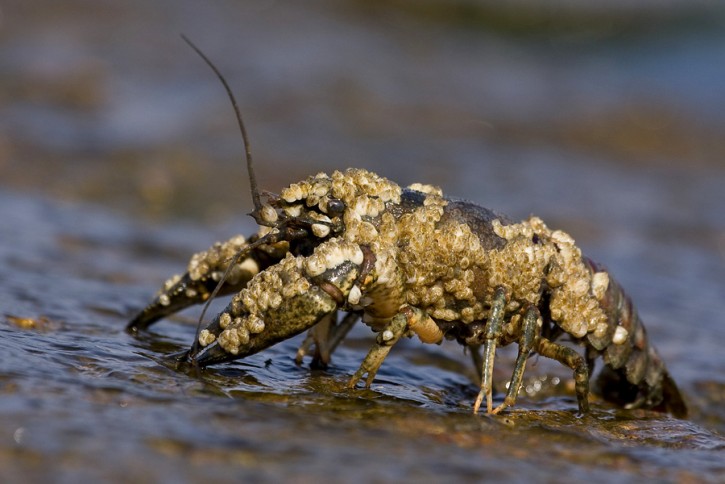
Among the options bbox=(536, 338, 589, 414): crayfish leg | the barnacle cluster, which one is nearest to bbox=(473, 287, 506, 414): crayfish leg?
the barnacle cluster

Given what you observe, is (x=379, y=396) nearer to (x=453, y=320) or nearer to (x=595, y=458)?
(x=453, y=320)

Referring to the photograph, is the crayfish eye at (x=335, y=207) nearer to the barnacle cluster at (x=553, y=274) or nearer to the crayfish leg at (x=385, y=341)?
the crayfish leg at (x=385, y=341)

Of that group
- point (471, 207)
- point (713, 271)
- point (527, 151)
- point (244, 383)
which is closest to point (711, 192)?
point (527, 151)

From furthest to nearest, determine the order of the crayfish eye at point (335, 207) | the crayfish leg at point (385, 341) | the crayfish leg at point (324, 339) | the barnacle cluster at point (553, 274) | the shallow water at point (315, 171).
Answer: the crayfish leg at point (324, 339) < the barnacle cluster at point (553, 274) < the crayfish eye at point (335, 207) < the crayfish leg at point (385, 341) < the shallow water at point (315, 171)

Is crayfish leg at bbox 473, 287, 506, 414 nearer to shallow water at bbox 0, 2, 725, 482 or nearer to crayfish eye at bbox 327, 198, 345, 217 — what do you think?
shallow water at bbox 0, 2, 725, 482

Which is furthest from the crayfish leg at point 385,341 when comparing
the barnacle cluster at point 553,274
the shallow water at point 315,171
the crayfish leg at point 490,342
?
the barnacle cluster at point 553,274

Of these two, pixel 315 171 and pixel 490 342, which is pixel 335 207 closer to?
pixel 490 342
